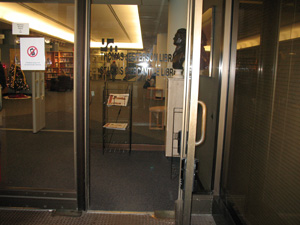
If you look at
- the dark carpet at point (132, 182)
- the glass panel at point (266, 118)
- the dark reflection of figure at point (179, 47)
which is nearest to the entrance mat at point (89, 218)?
the dark carpet at point (132, 182)

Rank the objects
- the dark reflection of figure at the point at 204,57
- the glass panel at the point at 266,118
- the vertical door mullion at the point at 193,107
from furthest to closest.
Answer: the dark reflection of figure at the point at 204,57
the glass panel at the point at 266,118
the vertical door mullion at the point at 193,107

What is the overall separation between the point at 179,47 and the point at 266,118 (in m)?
2.39

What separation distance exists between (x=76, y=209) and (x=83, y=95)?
119 centimetres

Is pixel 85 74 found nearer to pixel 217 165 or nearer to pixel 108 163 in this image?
pixel 217 165

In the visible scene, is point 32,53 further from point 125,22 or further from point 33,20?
point 125,22

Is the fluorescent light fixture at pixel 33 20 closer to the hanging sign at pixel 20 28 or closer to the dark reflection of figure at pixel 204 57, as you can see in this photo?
the hanging sign at pixel 20 28

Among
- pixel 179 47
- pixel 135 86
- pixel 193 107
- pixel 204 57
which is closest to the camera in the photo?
pixel 193 107

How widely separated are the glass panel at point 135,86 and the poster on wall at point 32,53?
1472 mm

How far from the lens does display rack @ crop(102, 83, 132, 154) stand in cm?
439

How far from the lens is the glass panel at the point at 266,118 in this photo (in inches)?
57.0

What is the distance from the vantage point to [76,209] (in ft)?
8.80

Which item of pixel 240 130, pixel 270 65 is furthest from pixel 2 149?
pixel 270 65

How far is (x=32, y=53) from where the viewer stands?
8.54 ft

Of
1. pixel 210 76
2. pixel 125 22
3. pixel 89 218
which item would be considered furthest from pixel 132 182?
pixel 125 22
